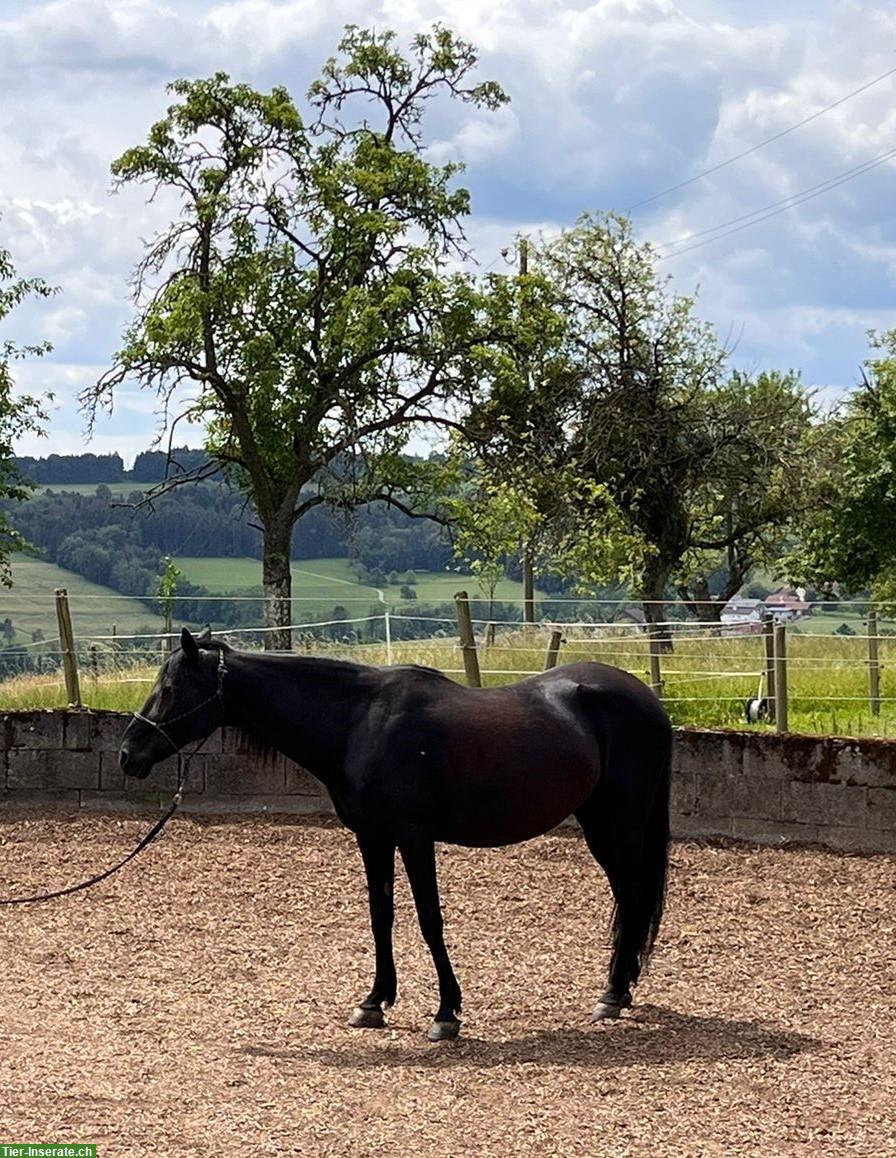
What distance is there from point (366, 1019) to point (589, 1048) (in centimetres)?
103

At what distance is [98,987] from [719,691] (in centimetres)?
1214

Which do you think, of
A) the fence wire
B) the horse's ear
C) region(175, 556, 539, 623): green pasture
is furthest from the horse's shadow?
region(175, 556, 539, 623): green pasture

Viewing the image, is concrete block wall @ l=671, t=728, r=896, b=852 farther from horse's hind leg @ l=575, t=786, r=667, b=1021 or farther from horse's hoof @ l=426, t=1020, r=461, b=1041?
horse's hoof @ l=426, t=1020, r=461, b=1041

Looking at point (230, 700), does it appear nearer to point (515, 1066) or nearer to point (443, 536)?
point (515, 1066)

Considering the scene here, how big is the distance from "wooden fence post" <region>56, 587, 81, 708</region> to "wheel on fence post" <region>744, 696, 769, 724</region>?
625cm

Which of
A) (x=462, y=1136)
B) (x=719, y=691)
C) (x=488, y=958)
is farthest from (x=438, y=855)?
(x=719, y=691)

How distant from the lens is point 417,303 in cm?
2375

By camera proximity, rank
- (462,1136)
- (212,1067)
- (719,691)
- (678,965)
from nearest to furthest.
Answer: (462,1136) → (212,1067) → (678,965) → (719,691)

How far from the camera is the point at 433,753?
749 cm

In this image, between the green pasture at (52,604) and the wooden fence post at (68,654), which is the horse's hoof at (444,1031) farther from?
the green pasture at (52,604)

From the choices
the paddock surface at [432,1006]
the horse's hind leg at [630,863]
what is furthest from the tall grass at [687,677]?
the horse's hind leg at [630,863]

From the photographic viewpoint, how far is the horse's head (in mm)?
7613

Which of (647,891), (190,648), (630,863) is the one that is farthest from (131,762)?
(647,891)

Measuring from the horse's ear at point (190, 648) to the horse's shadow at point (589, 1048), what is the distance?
181cm
